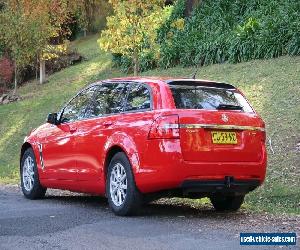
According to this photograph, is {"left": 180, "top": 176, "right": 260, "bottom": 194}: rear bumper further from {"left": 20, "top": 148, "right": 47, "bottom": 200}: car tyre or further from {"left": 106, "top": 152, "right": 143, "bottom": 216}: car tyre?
{"left": 20, "top": 148, "right": 47, "bottom": 200}: car tyre

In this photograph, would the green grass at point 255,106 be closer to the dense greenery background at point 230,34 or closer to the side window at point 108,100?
the dense greenery background at point 230,34

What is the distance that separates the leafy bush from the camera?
60.6 ft

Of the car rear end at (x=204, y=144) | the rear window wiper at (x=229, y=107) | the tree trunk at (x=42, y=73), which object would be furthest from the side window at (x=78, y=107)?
the tree trunk at (x=42, y=73)

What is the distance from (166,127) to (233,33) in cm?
1410

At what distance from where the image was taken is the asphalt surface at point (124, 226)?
5844mm

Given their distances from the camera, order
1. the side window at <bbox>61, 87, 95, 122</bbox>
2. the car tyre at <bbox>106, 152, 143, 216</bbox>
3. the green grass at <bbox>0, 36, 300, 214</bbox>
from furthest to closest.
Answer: the green grass at <bbox>0, 36, 300, 214</bbox> < the side window at <bbox>61, 87, 95, 122</bbox> < the car tyre at <bbox>106, 152, 143, 216</bbox>

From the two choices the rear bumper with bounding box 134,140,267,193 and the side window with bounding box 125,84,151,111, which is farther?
the side window with bounding box 125,84,151,111

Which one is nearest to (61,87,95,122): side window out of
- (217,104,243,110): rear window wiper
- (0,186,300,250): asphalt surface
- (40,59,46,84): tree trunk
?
(0,186,300,250): asphalt surface

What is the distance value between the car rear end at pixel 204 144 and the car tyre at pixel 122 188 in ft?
1.38

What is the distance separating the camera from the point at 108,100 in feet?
27.3

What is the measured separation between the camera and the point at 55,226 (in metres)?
6.83

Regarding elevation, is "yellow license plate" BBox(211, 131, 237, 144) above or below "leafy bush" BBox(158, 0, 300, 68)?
above

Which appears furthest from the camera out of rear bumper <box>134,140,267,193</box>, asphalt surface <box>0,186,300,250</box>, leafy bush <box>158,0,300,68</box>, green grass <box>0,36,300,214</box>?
leafy bush <box>158,0,300,68</box>

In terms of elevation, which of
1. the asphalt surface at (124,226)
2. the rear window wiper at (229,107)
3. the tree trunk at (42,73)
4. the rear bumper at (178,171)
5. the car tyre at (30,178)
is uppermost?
the rear window wiper at (229,107)
